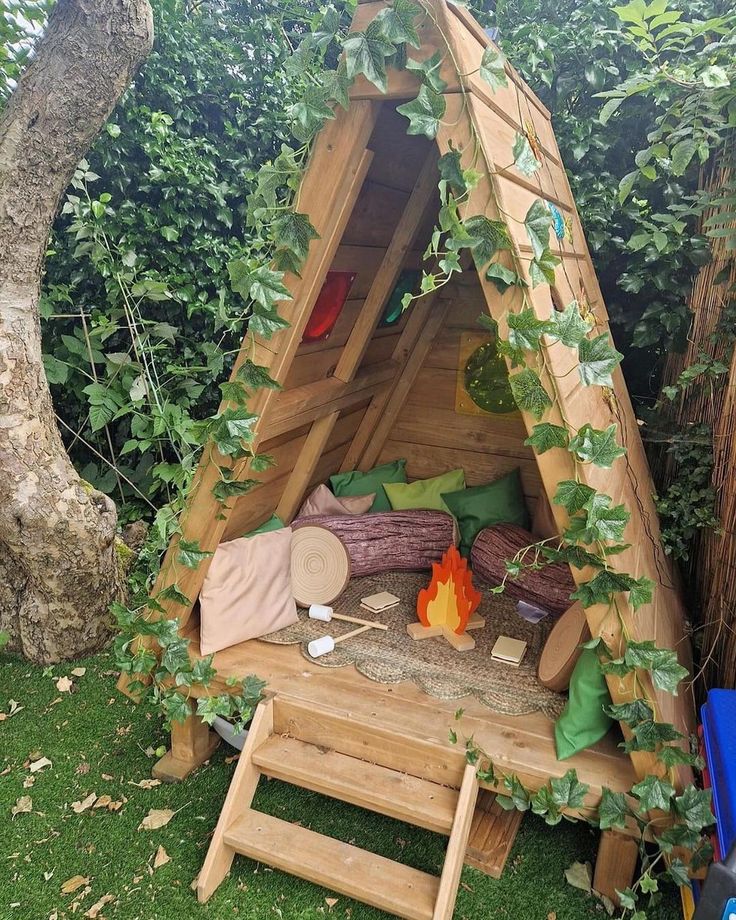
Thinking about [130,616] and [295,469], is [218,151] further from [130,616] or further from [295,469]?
[130,616]

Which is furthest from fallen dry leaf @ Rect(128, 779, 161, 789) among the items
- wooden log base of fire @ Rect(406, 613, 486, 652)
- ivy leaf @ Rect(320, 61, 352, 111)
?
ivy leaf @ Rect(320, 61, 352, 111)

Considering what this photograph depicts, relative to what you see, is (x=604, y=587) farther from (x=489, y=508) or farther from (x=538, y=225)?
(x=489, y=508)

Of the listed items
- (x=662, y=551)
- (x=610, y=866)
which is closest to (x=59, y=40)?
(x=662, y=551)

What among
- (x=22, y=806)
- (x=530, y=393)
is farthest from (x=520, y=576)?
(x=22, y=806)

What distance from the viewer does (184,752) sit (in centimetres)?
219

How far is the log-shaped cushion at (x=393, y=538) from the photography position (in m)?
2.83

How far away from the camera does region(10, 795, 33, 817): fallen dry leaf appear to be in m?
2.02

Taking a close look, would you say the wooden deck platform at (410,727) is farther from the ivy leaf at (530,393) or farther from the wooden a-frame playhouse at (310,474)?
the ivy leaf at (530,393)

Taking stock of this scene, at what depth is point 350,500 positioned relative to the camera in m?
3.09

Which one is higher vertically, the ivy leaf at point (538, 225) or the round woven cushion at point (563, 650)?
the ivy leaf at point (538, 225)

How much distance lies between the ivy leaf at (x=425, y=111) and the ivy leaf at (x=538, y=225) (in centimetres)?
27

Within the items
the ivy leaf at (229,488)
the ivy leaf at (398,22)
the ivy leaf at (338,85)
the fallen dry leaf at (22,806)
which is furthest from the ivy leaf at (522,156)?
the fallen dry leaf at (22,806)

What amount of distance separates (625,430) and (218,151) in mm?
2520

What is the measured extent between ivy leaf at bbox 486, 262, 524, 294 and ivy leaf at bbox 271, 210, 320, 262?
1.61 feet
